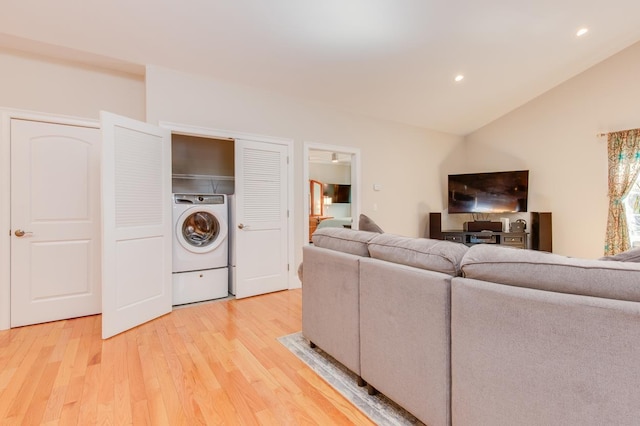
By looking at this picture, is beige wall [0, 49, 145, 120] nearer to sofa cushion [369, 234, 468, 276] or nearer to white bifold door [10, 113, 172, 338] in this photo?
white bifold door [10, 113, 172, 338]

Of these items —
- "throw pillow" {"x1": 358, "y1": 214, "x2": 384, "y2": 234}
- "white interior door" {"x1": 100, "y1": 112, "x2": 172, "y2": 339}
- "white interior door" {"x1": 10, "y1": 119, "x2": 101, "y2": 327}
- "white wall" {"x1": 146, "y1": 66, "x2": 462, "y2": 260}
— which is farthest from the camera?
"white wall" {"x1": 146, "y1": 66, "x2": 462, "y2": 260}

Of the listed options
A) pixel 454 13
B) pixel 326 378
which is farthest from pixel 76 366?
pixel 454 13

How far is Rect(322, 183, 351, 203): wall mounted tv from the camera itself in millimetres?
8039

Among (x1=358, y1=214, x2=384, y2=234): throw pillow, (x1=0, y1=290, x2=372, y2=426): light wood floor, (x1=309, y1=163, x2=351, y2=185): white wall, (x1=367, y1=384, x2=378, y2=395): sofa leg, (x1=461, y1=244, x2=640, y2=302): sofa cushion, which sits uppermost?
(x1=309, y1=163, x2=351, y2=185): white wall

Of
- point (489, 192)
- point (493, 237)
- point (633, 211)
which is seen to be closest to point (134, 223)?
point (493, 237)

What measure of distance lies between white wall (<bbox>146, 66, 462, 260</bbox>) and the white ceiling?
165mm

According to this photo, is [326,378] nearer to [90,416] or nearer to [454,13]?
[90,416]

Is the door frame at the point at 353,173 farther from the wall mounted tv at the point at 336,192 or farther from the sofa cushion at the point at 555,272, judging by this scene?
the wall mounted tv at the point at 336,192

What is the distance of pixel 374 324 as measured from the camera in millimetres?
1589

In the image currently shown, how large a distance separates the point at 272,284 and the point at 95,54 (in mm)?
2933

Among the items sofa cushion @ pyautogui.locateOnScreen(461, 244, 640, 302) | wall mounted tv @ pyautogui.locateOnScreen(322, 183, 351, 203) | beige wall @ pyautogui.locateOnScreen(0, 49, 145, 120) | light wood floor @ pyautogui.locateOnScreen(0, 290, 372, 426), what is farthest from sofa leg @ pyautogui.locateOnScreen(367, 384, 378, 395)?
wall mounted tv @ pyautogui.locateOnScreen(322, 183, 351, 203)

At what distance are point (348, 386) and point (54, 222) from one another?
2.99 meters

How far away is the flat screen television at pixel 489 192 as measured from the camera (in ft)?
16.2

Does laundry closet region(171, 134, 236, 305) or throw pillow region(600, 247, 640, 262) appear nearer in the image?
throw pillow region(600, 247, 640, 262)
